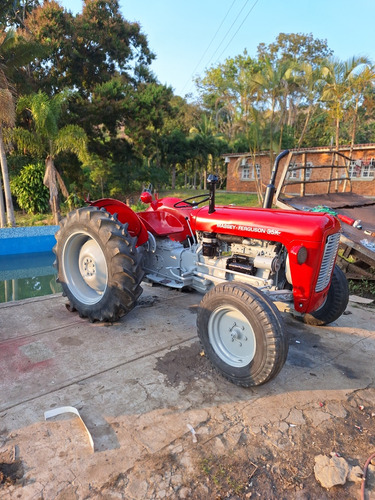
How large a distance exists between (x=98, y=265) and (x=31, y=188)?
13.4m

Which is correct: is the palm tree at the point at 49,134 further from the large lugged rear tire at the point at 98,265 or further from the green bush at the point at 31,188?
the large lugged rear tire at the point at 98,265

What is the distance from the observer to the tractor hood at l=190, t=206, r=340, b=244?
2.78m

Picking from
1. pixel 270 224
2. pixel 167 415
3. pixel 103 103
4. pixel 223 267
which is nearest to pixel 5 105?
pixel 103 103

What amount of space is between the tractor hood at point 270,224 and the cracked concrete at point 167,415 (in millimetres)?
1141

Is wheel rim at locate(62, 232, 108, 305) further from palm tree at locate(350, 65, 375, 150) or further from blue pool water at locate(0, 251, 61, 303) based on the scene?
palm tree at locate(350, 65, 375, 150)

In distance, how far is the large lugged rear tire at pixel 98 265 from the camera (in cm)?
339

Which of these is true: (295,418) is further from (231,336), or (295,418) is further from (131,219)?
(131,219)

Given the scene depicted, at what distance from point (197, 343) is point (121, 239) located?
4.14 ft

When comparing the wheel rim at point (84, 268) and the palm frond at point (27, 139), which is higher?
the palm frond at point (27, 139)

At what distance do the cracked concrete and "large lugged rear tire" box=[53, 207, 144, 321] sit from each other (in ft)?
1.01

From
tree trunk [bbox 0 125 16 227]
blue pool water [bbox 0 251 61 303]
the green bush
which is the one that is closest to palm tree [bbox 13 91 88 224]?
tree trunk [bbox 0 125 16 227]

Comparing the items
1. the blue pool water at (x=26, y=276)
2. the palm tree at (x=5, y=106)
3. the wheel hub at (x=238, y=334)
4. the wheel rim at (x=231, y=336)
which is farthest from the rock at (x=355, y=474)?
the palm tree at (x=5, y=106)

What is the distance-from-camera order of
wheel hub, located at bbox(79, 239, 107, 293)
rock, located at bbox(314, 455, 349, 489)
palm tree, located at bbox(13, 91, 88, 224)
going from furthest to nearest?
palm tree, located at bbox(13, 91, 88, 224)
wheel hub, located at bbox(79, 239, 107, 293)
rock, located at bbox(314, 455, 349, 489)


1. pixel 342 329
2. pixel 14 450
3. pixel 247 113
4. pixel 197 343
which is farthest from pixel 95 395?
pixel 247 113
